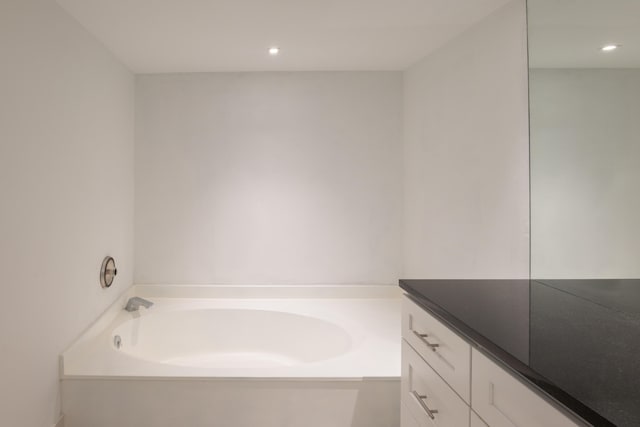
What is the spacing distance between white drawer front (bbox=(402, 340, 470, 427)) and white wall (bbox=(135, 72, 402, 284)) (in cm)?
169

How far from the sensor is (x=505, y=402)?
2.77 feet

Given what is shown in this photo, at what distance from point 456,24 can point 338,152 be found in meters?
1.24

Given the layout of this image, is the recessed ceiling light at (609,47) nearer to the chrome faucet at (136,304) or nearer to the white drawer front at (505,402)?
the white drawer front at (505,402)

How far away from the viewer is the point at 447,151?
242 cm

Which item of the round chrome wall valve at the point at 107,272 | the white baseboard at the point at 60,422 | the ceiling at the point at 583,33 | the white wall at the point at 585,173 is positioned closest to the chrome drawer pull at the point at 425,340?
the white wall at the point at 585,173

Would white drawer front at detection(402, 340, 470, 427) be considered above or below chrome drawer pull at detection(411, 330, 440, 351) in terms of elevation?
below

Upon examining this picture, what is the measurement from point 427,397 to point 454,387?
0.22 metres

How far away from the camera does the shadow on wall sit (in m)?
1.85

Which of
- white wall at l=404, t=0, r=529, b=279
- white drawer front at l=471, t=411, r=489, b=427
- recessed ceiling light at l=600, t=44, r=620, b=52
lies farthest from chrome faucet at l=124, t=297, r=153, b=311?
recessed ceiling light at l=600, t=44, r=620, b=52

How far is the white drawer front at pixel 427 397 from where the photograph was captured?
3.46ft

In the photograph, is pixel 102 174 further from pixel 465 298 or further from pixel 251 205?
pixel 465 298

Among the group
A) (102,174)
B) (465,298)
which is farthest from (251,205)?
(465,298)

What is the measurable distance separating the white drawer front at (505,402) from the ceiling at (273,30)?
1.66 meters

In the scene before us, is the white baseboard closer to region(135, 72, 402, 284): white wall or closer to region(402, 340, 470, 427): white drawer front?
region(135, 72, 402, 284): white wall
